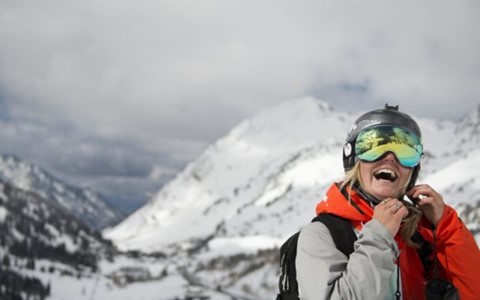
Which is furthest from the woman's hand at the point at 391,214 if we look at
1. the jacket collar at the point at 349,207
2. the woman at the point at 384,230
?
the jacket collar at the point at 349,207

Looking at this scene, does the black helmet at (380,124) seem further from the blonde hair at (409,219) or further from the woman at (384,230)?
the blonde hair at (409,219)

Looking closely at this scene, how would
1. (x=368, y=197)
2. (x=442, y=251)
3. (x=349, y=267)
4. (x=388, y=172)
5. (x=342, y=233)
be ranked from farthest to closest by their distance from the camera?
(x=388, y=172), (x=368, y=197), (x=442, y=251), (x=342, y=233), (x=349, y=267)

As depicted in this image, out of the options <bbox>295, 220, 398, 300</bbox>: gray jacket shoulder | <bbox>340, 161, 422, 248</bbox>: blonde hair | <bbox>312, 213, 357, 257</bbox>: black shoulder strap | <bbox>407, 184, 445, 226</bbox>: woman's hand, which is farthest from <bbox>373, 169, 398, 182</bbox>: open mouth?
<bbox>295, 220, 398, 300</bbox>: gray jacket shoulder

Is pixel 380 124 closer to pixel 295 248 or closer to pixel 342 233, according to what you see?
pixel 342 233

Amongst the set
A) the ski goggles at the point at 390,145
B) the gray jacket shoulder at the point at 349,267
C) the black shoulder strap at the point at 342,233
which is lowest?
the gray jacket shoulder at the point at 349,267

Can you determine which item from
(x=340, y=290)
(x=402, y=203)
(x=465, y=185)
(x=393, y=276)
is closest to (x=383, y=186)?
(x=402, y=203)

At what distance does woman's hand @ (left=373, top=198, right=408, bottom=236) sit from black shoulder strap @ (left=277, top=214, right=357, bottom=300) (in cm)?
36

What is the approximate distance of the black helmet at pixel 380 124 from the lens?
5074 millimetres

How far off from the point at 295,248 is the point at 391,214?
1042 mm

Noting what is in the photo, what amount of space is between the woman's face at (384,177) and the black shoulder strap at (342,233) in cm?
47

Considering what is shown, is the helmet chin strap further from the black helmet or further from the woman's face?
the black helmet

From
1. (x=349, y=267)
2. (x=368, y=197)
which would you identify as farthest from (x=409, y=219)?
(x=349, y=267)

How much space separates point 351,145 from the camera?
523cm

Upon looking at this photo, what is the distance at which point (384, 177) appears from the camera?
489 cm
